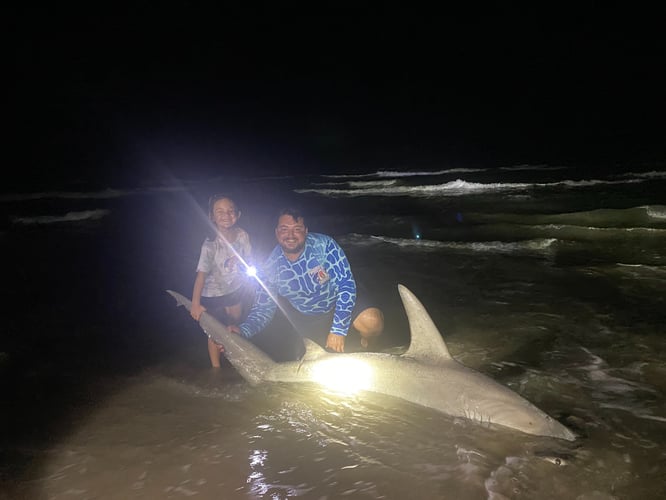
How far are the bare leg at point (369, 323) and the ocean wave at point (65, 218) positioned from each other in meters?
13.1

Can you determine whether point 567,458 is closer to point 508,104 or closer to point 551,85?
point 508,104

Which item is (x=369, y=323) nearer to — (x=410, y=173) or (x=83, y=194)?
(x=83, y=194)

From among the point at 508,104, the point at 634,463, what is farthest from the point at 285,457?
the point at 508,104

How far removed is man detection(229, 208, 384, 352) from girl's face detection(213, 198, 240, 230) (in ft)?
1.68

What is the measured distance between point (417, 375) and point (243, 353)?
156 centimetres

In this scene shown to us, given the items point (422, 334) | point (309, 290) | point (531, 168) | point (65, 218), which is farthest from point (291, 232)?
point (531, 168)

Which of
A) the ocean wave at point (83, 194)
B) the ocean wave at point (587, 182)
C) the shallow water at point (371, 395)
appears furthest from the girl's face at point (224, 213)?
the ocean wave at point (83, 194)

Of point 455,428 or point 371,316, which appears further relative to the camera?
point 371,316

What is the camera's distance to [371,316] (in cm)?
520

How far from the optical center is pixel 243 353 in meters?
4.40

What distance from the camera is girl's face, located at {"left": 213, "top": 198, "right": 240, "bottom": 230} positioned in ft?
16.0

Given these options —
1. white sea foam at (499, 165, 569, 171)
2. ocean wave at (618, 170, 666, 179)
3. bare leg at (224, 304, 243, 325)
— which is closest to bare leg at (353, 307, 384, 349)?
bare leg at (224, 304, 243, 325)

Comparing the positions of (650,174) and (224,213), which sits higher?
(650,174)

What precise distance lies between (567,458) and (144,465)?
8.70 feet
